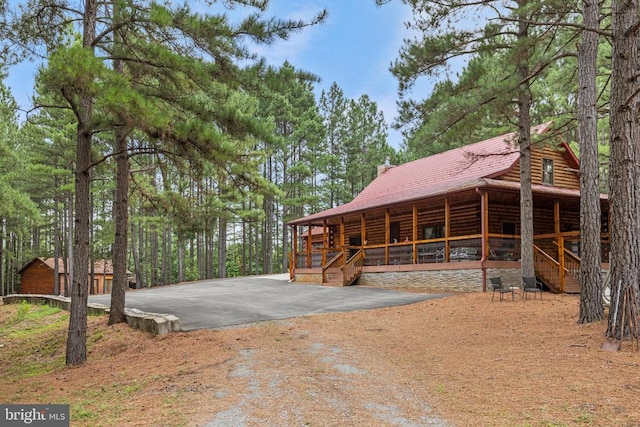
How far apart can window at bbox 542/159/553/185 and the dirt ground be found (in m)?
11.1

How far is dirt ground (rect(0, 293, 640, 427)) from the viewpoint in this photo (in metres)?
4.54

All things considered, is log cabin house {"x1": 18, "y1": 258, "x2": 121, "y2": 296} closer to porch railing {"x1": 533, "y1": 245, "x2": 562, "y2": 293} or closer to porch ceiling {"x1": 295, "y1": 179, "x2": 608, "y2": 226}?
porch ceiling {"x1": 295, "y1": 179, "x2": 608, "y2": 226}

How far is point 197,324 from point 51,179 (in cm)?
2485

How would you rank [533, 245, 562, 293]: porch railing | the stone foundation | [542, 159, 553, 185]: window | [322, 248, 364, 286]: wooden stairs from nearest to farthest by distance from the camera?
[533, 245, 562, 293]: porch railing, the stone foundation, [322, 248, 364, 286]: wooden stairs, [542, 159, 553, 185]: window

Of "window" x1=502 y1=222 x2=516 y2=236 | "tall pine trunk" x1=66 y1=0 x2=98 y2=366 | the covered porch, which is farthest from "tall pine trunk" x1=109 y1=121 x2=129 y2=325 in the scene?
"window" x1=502 y1=222 x2=516 y2=236

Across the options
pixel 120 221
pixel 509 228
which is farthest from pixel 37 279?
pixel 509 228

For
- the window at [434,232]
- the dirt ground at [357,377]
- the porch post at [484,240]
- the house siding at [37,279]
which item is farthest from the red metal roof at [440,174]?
the house siding at [37,279]

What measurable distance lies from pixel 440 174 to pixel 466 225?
3.42 meters

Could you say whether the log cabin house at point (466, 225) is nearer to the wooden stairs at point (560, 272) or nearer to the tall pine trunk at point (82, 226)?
the wooden stairs at point (560, 272)

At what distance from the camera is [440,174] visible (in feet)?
70.5

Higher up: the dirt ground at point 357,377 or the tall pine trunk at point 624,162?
the tall pine trunk at point 624,162

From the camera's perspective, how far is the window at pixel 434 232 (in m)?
20.2

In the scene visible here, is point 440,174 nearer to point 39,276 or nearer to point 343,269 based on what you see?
point 343,269

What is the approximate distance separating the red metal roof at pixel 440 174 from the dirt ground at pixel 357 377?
8.24 metres
